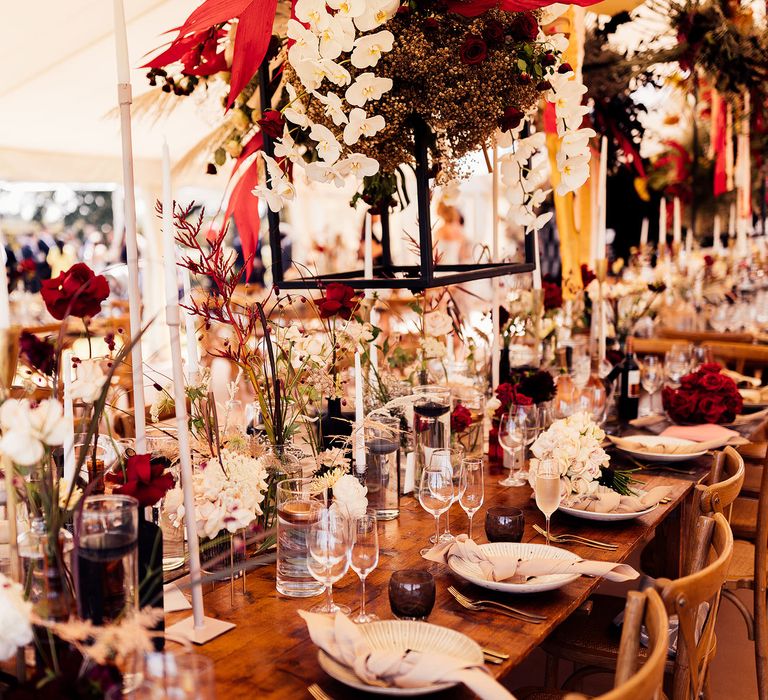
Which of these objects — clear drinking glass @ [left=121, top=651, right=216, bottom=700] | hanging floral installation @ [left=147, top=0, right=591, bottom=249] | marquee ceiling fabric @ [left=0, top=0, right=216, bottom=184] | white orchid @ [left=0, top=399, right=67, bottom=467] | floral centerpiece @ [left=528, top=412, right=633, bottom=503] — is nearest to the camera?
clear drinking glass @ [left=121, top=651, right=216, bottom=700]

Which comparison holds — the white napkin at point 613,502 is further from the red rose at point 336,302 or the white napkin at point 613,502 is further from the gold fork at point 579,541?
the red rose at point 336,302

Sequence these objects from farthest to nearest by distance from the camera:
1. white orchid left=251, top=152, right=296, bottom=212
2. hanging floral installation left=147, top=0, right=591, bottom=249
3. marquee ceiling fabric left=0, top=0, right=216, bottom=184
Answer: marquee ceiling fabric left=0, top=0, right=216, bottom=184, white orchid left=251, top=152, right=296, bottom=212, hanging floral installation left=147, top=0, right=591, bottom=249

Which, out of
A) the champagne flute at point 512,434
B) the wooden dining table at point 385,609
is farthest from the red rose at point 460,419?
the wooden dining table at point 385,609

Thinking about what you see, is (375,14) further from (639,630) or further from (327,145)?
(639,630)

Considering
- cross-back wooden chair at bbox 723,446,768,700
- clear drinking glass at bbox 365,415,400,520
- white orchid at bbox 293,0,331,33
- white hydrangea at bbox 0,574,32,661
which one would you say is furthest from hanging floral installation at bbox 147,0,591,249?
cross-back wooden chair at bbox 723,446,768,700

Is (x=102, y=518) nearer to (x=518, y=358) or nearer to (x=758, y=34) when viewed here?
(x=518, y=358)

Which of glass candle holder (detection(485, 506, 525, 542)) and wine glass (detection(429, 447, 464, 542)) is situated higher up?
wine glass (detection(429, 447, 464, 542))

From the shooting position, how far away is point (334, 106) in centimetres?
165

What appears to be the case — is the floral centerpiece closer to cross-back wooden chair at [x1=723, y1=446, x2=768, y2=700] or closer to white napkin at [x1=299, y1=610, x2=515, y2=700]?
cross-back wooden chair at [x1=723, y1=446, x2=768, y2=700]

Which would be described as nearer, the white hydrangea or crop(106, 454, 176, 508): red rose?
the white hydrangea

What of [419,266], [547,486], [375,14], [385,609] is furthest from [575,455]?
[375,14]

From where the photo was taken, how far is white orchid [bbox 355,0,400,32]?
1556 mm

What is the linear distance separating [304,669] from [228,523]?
11.0 inches

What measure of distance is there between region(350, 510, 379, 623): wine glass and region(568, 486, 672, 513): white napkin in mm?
696
